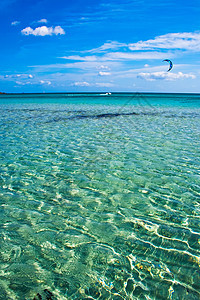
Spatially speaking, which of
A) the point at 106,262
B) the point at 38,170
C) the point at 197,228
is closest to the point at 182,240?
the point at 197,228

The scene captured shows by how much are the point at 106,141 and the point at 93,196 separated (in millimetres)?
7491

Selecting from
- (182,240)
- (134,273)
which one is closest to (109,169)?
(182,240)

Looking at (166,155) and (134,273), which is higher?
(166,155)

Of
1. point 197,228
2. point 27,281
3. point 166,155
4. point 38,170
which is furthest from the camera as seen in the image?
point 166,155

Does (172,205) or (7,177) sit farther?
(7,177)

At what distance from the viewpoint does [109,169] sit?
363 inches

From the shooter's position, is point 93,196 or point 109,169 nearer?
point 93,196

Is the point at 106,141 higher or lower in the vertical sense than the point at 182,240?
higher

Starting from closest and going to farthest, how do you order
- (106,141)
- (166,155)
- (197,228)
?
(197,228) → (166,155) → (106,141)

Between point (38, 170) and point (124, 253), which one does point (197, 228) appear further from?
point (38, 170)

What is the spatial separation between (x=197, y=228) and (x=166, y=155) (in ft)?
19.4

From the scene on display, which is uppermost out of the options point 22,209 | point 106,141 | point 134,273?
point 106,141

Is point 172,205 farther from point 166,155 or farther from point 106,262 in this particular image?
point 166,155

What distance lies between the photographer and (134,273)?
4160 millimetres
